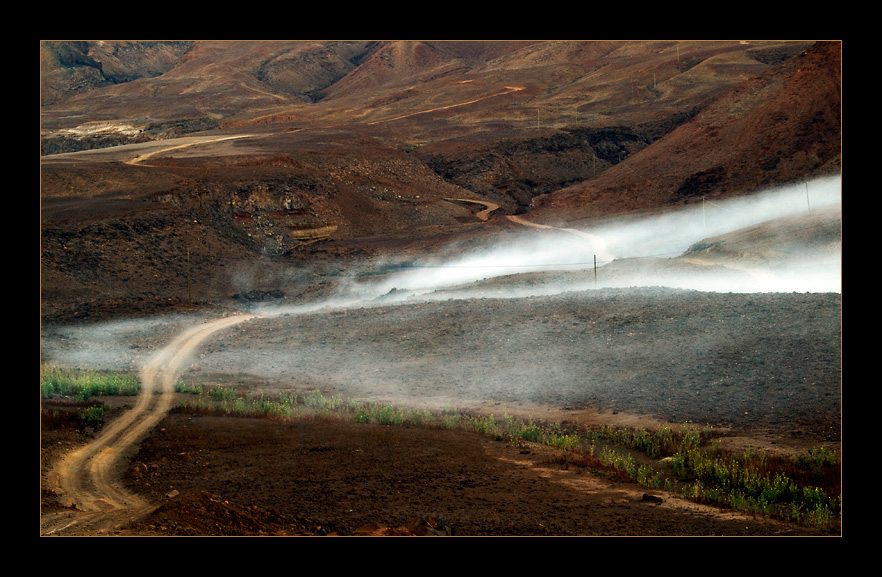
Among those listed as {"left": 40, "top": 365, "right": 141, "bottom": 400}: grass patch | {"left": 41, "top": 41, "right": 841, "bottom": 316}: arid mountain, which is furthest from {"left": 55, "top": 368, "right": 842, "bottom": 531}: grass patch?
{"left": 41, "top": 41, "right": 841, "bottom": 316}: arid mountain

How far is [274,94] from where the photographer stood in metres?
145

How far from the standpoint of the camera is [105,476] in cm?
1445

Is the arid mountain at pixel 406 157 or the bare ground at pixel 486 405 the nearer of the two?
the bare ground at pixel 486 405

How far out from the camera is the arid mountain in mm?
42625

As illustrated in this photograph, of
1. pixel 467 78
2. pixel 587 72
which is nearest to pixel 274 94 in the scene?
pixel 467 78

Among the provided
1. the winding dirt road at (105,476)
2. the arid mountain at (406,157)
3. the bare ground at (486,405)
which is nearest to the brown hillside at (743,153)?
the arid mountain at (406,157)

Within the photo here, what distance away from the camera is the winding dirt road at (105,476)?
12.0 meters

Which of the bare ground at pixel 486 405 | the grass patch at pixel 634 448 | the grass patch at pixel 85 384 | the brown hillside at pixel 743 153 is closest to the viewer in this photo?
the bare ground at pixel 486 405

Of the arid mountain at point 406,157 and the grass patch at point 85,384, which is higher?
the arid mountain at point 406,157

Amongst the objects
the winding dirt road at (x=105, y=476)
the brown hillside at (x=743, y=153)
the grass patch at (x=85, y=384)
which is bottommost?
the winding dirt road at (x=105, y=476)

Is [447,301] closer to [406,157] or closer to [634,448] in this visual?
[634,448]

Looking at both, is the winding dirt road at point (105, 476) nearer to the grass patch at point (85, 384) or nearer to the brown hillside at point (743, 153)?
the grass patch at point (85, 384)

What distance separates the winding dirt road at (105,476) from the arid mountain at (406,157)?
15009 mm

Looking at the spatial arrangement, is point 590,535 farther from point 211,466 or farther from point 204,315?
point 204,315
